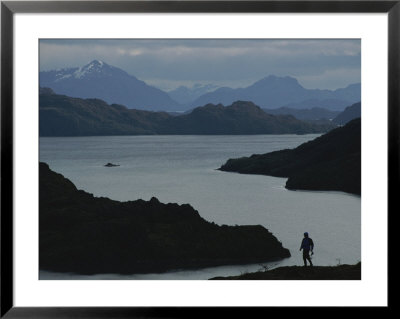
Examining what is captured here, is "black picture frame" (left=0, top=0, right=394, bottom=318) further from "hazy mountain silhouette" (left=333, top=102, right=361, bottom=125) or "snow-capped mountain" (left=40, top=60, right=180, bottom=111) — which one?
"hazy mountain silhouette" (left=333, top=102, right=361, bottom=125)

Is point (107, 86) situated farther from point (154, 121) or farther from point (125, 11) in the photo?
point (125, 11)

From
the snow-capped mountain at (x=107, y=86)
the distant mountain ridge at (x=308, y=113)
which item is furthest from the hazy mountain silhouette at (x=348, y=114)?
the snow-capped mountain at (x=107, y=86)

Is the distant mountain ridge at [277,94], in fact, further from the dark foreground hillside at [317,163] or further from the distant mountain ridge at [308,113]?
the dark foreground hillside at [317,163]

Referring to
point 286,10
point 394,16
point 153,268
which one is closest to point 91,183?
point 153,268

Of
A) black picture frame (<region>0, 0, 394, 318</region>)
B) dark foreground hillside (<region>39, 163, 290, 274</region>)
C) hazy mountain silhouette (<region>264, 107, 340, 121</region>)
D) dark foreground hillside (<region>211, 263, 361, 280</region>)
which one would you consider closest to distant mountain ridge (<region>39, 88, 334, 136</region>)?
hazy mountain silhouette (<region>264, 107, 340, 121</region>)

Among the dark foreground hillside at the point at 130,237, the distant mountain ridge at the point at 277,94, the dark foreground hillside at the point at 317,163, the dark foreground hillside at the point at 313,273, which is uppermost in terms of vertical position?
the distant mountain ridge at the point at 277,94
